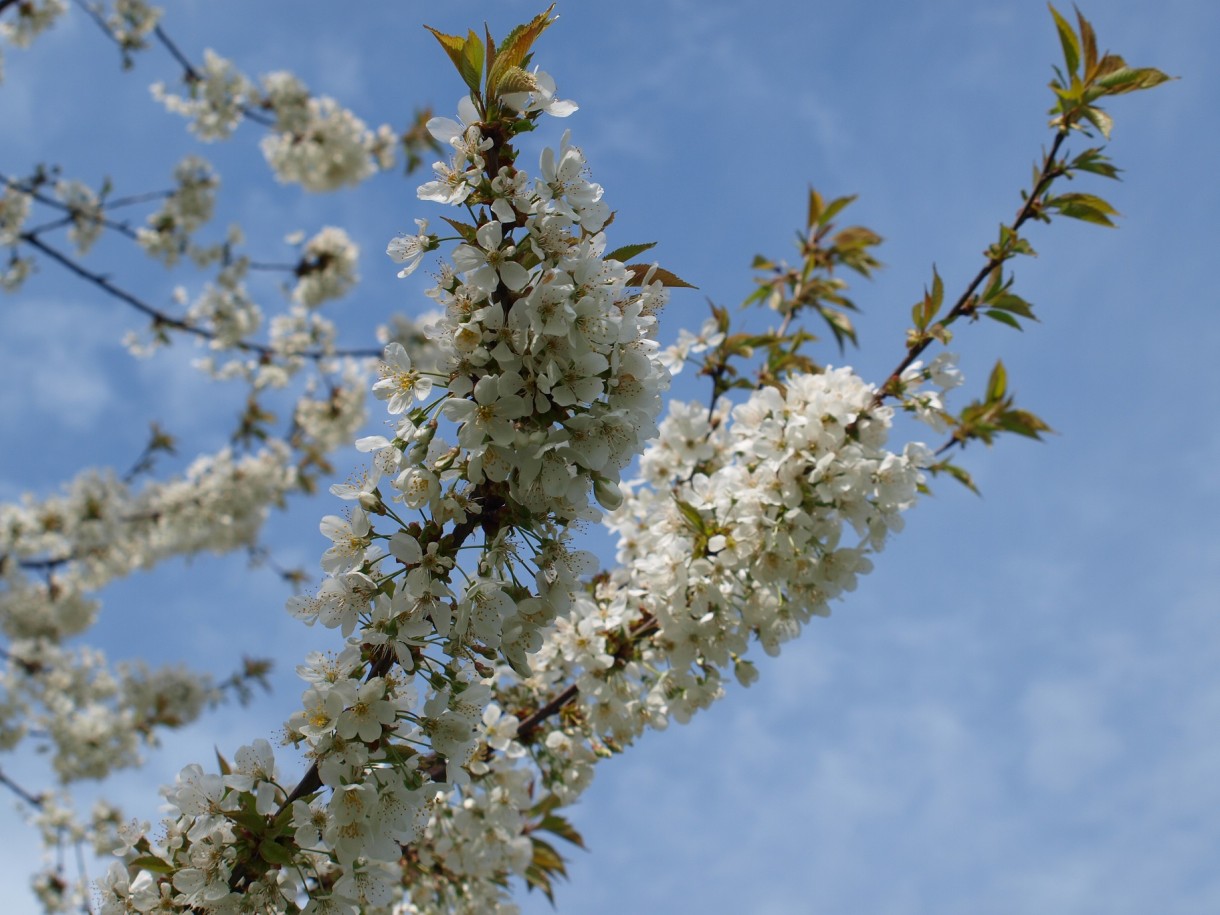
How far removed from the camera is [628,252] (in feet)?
6.90

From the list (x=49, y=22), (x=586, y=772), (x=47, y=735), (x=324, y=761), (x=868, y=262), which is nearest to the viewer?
(x=324, y=761)

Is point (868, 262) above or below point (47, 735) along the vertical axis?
below

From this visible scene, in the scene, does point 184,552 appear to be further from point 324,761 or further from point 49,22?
point 324,761

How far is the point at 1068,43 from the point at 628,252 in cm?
217

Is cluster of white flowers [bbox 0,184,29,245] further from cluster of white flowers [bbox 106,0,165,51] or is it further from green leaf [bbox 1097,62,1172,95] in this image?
green leaf [bbox 1097,62,1172,95]

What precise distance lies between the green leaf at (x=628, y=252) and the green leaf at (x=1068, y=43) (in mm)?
2111

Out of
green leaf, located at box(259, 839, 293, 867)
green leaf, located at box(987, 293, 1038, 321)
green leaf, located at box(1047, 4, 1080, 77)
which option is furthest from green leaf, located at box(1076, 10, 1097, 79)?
green leaf, located at box(259, 839, 293, 867)

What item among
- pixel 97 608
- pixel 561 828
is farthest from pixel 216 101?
pixel 561 828

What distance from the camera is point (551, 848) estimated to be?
3891 mm

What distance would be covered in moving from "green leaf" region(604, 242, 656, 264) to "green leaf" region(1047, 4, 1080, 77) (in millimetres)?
2111

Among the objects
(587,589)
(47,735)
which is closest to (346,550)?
(587,589)

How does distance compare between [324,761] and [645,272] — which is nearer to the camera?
[324,761]

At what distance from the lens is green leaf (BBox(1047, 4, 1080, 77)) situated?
3.12 m

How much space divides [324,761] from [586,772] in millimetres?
1779
